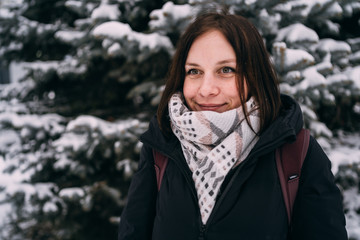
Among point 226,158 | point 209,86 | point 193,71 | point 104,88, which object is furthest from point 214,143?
point 104,88

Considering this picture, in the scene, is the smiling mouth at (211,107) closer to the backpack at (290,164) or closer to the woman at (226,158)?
the woman at (226,158)

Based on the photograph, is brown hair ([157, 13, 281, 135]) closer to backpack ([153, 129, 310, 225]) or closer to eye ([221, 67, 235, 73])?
eye ([221, 67, 235, 73])

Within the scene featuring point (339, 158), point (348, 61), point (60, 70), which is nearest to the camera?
point (339, 158)

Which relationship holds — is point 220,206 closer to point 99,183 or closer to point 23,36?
point 99,183

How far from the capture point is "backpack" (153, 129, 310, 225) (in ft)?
3.81

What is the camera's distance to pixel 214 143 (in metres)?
1.34

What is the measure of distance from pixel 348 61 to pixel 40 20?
4.07 metres

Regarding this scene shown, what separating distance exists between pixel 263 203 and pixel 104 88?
3.17 meters

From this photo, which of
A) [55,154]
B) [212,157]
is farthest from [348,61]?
[55,154]

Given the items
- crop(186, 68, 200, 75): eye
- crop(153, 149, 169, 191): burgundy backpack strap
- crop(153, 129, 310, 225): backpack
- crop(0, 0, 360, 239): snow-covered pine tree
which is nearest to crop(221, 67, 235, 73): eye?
crop(186, 68, 200, 75): eye

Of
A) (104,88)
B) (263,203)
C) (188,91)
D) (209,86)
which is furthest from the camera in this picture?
(104,88)

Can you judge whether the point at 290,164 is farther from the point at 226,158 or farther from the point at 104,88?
the point at 104,88

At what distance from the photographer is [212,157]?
1251mm

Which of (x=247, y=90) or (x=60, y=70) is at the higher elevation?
(x=247, y=90)
